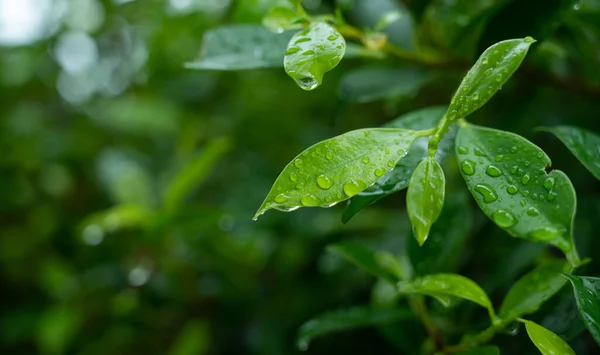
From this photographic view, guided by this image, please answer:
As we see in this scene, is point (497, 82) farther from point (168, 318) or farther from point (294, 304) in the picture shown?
A: point (168, 318)

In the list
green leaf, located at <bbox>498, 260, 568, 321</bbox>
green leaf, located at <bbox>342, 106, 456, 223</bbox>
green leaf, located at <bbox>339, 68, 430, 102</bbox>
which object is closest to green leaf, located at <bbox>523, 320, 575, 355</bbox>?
green leaf, located at <bbox>498, 260, 568, 321</bbox>

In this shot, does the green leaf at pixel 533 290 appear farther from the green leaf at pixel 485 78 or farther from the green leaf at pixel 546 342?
the green leaf at pixel 485 78

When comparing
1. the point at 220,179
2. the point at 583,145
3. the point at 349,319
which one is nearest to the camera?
the point at 583,145

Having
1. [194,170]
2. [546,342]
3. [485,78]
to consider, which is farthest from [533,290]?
[194,170]

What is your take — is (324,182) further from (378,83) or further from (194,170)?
(194,170)

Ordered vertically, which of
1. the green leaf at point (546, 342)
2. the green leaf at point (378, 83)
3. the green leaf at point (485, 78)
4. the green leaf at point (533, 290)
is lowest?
the green leaf at point (533, 290)

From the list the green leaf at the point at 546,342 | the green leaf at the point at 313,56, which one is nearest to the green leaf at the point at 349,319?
the green leaf at the point at 546,342
